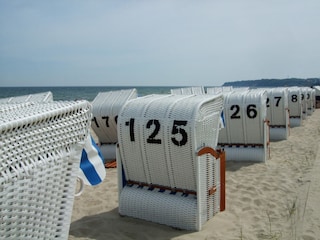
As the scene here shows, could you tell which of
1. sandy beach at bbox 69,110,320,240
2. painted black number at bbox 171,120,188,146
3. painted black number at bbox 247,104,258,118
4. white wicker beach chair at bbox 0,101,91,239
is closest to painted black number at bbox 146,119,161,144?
painted black number at bbox 171,120,188,146

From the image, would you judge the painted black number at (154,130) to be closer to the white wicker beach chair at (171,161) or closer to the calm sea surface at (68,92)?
the white wicker beach chair at (171,161)

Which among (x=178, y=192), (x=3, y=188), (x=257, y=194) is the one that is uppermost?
(x=3, y=188)

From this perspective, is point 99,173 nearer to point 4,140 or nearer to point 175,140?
point 4,140

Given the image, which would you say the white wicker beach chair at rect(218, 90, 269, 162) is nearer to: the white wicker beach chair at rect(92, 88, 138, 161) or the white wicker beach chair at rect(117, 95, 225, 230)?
the white wicker beach chair at rect(92, 88, 138, 161)

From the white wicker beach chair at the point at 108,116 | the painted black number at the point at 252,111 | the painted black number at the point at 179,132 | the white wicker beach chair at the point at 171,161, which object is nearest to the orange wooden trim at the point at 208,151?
the white wicker beach chair at the point at 171,161

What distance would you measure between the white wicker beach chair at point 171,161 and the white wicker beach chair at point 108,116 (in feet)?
12.3

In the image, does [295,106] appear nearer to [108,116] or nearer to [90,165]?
[108,116]

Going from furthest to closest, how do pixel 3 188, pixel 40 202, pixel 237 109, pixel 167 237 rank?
1. pixel 237 109
2. pixel 167 237
3. pixel 40 202
4. pixel 3 188

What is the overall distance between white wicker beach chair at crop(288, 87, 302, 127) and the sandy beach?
7987mm

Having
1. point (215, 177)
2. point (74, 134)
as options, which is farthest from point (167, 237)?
point (74, 134)

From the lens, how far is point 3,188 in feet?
4.97

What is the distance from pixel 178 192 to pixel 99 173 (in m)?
2.60

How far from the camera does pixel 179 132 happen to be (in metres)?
4.50

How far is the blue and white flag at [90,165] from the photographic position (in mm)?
2273
